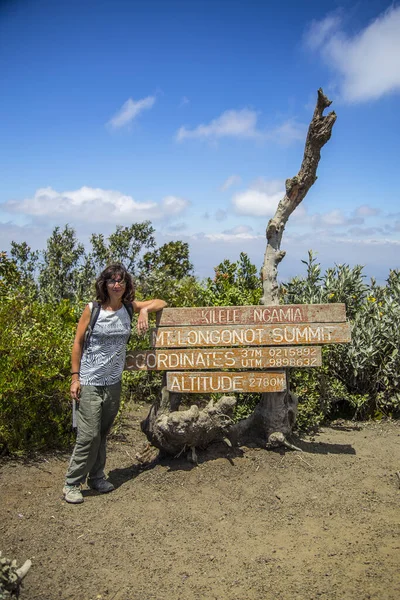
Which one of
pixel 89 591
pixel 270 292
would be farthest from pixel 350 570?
pixel 270 292

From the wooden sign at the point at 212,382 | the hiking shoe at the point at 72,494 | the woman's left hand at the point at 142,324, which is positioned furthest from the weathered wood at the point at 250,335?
the hiking shoe at the point at 72,494

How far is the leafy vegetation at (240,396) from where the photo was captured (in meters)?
5.36

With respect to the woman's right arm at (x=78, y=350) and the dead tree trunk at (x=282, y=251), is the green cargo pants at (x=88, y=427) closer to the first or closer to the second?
the woman's right arm at (x=78, y=350)

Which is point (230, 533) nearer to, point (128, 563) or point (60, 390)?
point (128, 563)

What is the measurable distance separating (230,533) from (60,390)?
236 cm

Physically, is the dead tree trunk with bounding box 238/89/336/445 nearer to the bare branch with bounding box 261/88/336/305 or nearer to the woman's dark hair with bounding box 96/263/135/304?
the bare branch with bounding box 261/88/336/305

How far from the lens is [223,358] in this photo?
523 centimetres

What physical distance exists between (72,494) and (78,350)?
4.01 ft

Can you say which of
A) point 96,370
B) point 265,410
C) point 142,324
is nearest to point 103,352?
point 96,370

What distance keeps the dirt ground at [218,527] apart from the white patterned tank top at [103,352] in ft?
3.44

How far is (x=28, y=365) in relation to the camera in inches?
214

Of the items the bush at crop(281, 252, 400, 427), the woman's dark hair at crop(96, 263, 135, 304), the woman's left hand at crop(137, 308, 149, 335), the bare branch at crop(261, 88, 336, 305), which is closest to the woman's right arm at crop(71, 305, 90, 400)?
the woman's dark hair at crop(96, 263, 135, 304)

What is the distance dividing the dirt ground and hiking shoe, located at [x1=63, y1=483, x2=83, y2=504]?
6 centimetres

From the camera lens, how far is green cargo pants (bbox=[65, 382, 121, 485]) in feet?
15.1
